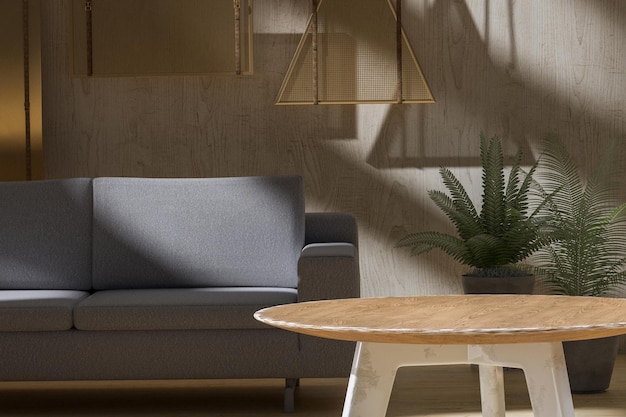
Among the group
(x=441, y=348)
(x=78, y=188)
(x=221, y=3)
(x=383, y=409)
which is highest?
(x=221, y=3)

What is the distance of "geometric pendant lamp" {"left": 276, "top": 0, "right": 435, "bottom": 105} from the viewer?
173 inches

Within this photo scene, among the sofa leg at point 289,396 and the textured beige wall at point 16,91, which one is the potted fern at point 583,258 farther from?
the textured beige wall at point 16,91

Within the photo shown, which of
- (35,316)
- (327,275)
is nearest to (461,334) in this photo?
(327,275)

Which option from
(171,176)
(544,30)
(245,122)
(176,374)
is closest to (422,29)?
(544,30)

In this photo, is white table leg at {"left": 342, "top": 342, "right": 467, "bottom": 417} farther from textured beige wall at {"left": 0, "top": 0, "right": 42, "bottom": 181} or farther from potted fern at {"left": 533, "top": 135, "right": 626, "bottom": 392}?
textured beige wall at {"left": 0, "top": 0, "right": 42, "bottom": 181}

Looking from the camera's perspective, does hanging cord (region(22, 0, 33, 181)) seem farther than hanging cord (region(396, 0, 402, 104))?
Yes

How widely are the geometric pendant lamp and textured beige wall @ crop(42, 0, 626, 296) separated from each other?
171 mm

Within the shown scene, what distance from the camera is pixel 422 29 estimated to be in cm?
457

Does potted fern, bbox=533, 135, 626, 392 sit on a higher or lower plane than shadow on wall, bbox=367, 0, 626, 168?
lower

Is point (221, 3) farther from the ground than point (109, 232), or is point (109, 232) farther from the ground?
point (221, 3)

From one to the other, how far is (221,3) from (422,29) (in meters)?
0.90

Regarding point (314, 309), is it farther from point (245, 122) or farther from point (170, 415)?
point (245, 122)

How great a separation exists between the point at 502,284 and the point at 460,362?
1.84m

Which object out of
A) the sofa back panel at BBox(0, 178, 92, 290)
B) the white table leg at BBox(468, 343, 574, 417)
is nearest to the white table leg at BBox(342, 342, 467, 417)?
the white table leg at BBox(468, 343, 574, 417)
